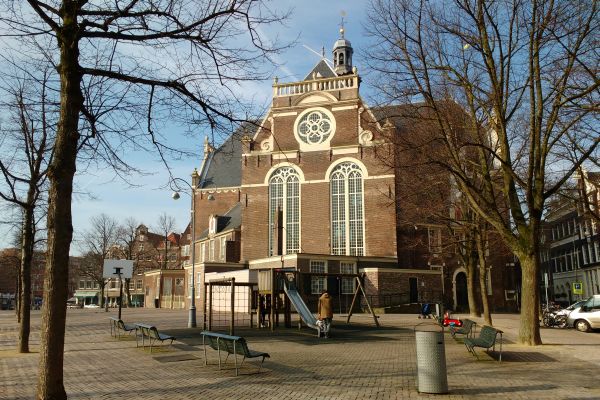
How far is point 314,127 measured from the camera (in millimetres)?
42781

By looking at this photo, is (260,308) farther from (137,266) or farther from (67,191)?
(137,266)

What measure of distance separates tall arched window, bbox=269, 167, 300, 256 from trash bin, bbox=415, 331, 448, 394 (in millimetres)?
33676

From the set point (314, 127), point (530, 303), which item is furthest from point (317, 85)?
point (530, 303)

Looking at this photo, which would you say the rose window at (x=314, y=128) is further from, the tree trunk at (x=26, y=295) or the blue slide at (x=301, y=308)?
the tree trunk at (x=26, y=295)

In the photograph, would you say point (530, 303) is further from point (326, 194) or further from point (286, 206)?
point (286, 206)

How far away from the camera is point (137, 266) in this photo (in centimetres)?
6581

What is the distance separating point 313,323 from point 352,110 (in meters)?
26.3

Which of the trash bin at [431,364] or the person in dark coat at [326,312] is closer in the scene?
the trash bin at [431,364]

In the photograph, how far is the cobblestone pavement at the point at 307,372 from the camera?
8359 mm

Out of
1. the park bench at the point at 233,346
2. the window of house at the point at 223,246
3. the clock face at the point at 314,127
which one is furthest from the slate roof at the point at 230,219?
the park bench at the point at 233,346

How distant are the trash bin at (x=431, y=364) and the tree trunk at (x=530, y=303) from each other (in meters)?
8.03

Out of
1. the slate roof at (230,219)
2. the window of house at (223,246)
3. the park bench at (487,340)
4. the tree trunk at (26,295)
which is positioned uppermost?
the slate roof at (230,219)

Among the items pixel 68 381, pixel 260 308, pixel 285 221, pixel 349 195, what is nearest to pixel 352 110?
pixel 349 195

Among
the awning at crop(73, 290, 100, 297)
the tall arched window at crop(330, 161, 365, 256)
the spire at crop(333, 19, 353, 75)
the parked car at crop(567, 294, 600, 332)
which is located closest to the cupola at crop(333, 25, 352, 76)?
the spire at crop(333, 19, 353, 75)
